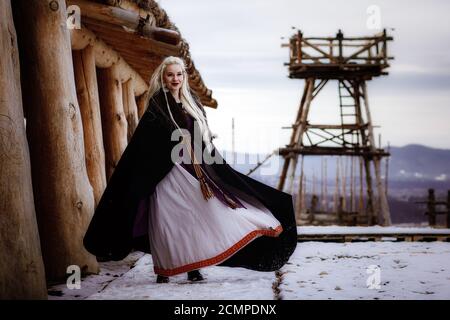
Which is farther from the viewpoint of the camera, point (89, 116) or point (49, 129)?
point (89, 116)

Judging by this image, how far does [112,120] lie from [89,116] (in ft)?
3.96

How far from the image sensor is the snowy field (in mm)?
→ 3957

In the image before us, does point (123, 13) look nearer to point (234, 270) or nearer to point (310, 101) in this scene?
point (234, 270)

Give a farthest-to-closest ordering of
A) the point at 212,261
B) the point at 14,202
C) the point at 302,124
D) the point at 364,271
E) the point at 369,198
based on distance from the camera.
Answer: the point at 369,198
the point at 302,124
the point at 364,271
the point at 212,261
the point at 14,202

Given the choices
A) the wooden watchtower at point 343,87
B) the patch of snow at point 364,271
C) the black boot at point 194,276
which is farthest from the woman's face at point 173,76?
the wooden watchtower at point 343,87

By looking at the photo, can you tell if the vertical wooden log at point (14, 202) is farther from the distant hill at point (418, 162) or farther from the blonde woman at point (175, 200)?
the distant hill at point (418, 162)

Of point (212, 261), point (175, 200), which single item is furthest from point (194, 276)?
point (175, 200)

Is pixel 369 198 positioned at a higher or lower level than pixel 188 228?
lower

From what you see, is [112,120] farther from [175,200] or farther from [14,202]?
[14,202]

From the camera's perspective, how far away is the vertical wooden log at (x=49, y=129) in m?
4.38

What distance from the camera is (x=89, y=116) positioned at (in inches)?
239

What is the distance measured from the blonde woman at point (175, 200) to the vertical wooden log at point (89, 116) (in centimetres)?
167

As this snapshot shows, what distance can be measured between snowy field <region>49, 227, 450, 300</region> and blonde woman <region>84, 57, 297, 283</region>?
7.7 inches

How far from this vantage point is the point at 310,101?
1831 cm
